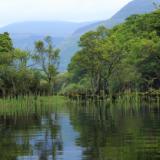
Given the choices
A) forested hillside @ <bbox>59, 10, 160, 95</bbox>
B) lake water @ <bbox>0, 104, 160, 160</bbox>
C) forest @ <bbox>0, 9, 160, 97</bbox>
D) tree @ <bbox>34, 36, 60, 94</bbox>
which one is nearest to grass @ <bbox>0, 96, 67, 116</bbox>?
forest @ <bbox>0, 9, 160, 97</bbox>

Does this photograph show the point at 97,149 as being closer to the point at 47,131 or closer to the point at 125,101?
the point at 47,131

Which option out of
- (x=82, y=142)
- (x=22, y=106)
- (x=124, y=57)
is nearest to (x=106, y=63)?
(x=124, y=57)

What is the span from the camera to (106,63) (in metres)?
81.1

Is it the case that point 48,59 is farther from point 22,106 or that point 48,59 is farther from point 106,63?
point 22,106

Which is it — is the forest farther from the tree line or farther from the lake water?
the lake water

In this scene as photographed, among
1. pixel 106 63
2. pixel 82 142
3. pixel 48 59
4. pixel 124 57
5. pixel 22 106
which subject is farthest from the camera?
pixel 48 59

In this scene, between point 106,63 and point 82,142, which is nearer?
point 82,142

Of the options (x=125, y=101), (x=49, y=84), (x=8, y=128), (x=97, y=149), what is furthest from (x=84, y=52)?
(x=97, y=149)

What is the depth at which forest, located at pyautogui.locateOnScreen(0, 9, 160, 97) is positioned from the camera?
7350 cm

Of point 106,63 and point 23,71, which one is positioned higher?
point 106,63

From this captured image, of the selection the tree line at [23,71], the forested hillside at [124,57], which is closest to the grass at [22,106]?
the tree line at [23,71]

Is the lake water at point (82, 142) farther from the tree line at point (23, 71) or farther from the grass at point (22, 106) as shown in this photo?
the tree line at point (23, 71)

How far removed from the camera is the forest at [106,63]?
241 feet

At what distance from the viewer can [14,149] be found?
2367cm
